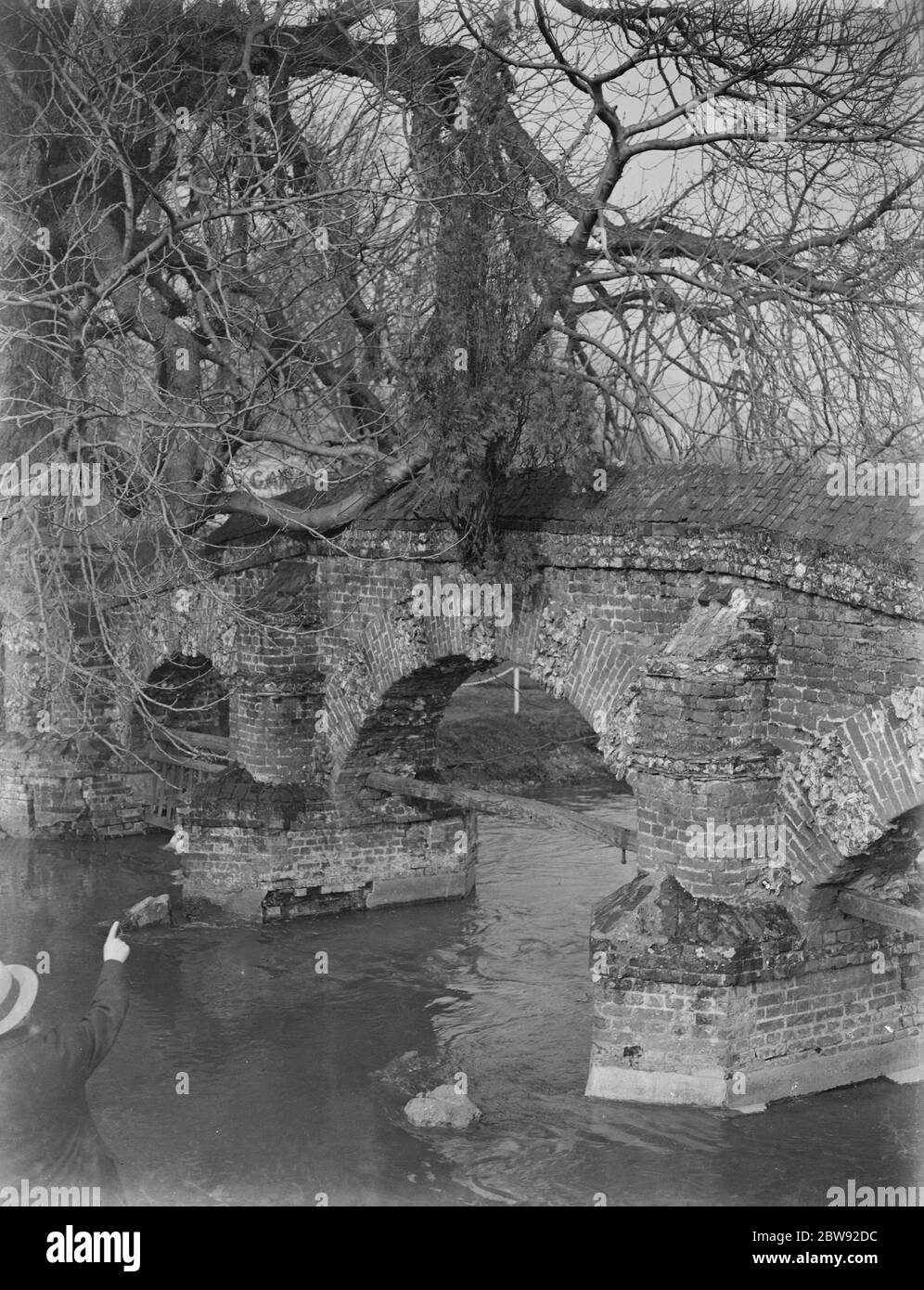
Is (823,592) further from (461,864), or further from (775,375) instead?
(461,864)

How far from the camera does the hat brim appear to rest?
18.7ft

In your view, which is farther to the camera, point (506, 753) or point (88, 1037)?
point (506, 753)

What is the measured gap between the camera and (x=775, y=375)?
9.19 meters

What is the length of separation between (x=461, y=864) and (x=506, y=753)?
606 centimetres

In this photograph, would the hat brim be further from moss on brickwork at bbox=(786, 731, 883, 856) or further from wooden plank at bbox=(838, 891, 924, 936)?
wooden plank at bbox=(838, 891, 924, 936)

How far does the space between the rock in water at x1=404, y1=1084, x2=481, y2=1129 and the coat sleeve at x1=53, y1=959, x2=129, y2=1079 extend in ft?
8.18

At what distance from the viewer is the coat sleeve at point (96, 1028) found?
20.0 feet

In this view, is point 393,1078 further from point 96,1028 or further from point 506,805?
point 96,1028

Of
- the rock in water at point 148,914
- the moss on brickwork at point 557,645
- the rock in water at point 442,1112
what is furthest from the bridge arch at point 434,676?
the rock in water at point 442,1112

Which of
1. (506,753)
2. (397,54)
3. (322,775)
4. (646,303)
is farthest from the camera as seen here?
(506,753)

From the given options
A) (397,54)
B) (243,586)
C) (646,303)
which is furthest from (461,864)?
(397,54)

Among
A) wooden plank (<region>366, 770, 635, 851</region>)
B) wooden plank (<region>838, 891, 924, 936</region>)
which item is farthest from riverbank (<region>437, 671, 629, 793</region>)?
wooden plank (<region>838, 891, 924, 936</region>)

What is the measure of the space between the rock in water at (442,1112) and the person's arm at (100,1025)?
2482 mm

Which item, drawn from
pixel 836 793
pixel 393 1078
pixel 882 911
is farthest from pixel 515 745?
pixel 836 793
